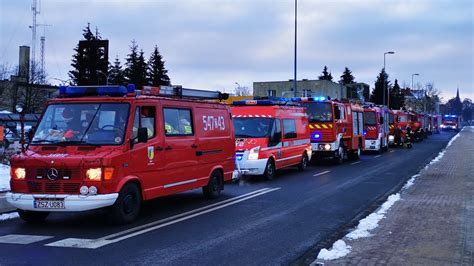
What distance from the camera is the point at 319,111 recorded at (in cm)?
2241

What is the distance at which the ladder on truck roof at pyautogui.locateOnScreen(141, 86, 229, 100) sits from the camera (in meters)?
10.3

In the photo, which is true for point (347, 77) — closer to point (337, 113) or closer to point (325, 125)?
point (337, 113)

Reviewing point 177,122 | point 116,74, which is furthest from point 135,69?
point 177,122

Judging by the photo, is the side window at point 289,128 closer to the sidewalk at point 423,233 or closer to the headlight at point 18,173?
the sidewalk at point 423,233

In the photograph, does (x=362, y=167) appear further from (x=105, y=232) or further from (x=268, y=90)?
(x=268, y=90)

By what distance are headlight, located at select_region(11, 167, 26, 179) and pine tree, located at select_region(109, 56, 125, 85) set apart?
59.2 meters

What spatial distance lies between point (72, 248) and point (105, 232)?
1.09 meters

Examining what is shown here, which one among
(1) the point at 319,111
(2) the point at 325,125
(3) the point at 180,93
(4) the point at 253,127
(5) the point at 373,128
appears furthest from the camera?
(5) the point at 373,128

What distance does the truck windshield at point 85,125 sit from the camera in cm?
884

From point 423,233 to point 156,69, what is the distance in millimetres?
66440

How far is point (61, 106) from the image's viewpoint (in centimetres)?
942

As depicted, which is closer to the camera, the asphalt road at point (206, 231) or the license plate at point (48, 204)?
the asphalt road at point (206, 231)

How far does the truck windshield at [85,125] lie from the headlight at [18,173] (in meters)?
0.65

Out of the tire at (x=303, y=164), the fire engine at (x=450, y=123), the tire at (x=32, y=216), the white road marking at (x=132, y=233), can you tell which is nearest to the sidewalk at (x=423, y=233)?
the white road marking at (x=132, y=233)
